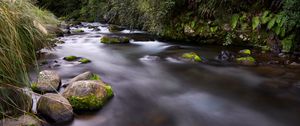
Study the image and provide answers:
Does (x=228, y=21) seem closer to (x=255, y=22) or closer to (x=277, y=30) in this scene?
(x=255, y=22)

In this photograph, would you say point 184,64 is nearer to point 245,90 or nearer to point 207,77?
point 207,77

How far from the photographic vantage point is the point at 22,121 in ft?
10.9

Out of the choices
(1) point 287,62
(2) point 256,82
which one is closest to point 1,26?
(2) point 256,82

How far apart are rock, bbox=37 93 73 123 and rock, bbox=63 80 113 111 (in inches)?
7.9

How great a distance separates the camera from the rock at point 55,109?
12.2 ft

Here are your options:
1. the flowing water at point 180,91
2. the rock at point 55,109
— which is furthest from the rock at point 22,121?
the flowing water at point 180,91

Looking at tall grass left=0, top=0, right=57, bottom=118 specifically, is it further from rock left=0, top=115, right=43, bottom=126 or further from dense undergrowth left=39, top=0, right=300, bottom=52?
dense undergrowth left=39, top=0, right=300, bottom=52

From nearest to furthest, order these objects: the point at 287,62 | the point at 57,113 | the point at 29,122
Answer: the point at 29,122 < the point at 57,113 < the point at 287,62

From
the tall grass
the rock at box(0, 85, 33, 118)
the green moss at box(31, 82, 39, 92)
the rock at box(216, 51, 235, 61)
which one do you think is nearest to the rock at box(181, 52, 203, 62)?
the rock at box(216, 51, 235, 61)

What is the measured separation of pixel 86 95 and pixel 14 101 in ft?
3.28

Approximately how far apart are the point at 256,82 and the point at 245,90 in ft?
1.59

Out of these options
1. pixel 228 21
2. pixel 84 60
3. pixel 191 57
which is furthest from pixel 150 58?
pixel 228 21

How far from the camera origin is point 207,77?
232 inches

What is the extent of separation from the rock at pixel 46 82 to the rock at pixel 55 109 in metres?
0.65
